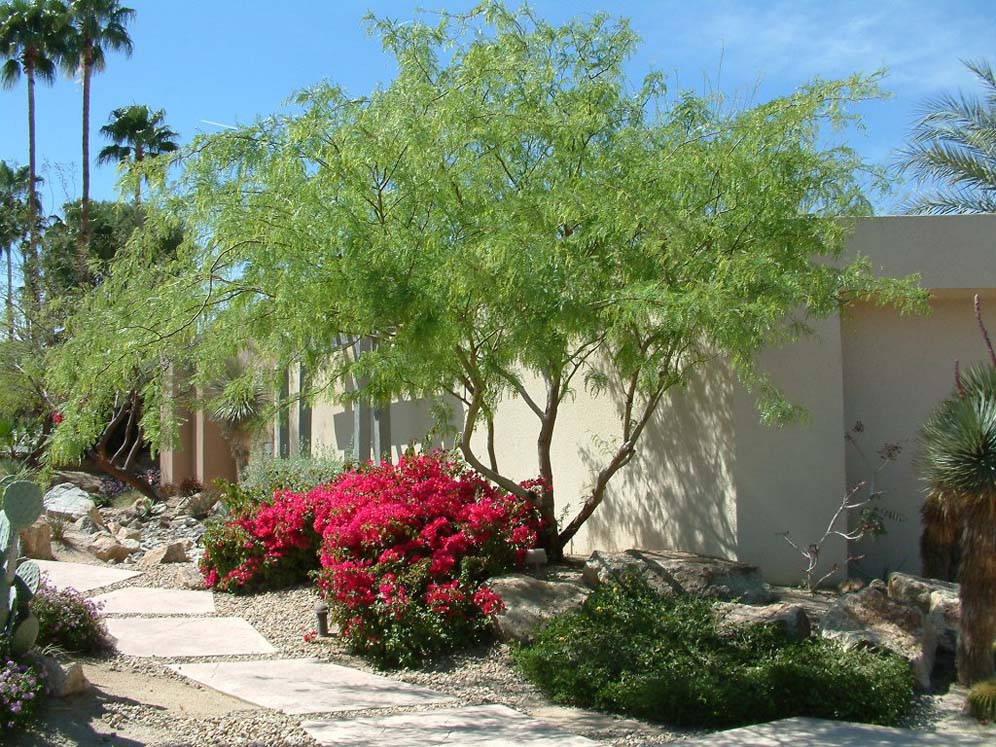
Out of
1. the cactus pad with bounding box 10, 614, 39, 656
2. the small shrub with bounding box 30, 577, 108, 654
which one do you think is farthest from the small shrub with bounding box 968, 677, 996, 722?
the small shrub with bounding box 30, 577, 108, 654

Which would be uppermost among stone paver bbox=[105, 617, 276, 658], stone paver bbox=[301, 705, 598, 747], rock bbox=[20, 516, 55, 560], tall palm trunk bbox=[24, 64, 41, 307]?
tall palm trunk bbox=[24, 64, 41, 307]

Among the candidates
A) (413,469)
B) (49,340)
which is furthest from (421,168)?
(49,340)

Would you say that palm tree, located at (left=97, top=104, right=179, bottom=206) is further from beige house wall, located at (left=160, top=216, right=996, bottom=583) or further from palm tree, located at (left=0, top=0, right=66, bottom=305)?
beige house wall, located at (left=160, top=216, right=996, bottom=583)

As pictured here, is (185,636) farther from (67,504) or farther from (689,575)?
(67,504)

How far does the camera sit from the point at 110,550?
47.1 feet

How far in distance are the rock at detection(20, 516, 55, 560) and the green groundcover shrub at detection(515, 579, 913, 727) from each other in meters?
8.26

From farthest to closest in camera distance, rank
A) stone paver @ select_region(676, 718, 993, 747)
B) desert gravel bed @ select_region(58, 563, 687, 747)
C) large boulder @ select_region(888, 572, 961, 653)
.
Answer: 1. large boulder @ select_region(888, 572, 961, 653)
2. desert gravel bed @ select_region(58, 563, 687, 747)
3. stone paver @ select_region(676, 718, 993, 747)

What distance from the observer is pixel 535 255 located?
24.8 ft

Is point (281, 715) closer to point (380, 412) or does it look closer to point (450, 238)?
point (450, 238)

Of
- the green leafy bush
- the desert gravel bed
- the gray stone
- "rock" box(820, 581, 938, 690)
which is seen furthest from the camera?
the gray stone

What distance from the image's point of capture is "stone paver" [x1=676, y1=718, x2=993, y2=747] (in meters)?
6.14

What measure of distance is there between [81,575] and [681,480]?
7.01 m

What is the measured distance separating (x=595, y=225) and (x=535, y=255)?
838 mm

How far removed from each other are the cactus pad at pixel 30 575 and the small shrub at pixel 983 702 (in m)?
6.03
